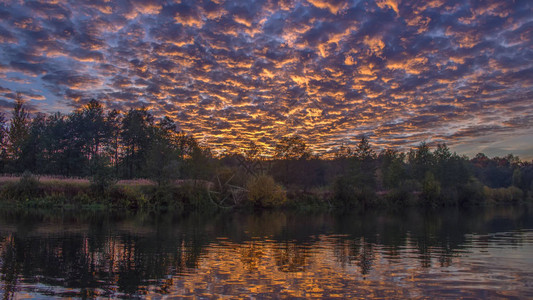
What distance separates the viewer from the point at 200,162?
183ft

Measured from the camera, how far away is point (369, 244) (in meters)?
18.1

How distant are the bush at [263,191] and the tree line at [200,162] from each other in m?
0.19

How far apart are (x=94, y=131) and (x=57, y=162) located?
9748 mm

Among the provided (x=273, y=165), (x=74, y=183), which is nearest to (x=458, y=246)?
(x=74, y=183)

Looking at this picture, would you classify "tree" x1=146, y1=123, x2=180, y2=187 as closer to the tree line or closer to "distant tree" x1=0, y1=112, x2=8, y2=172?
the tree line

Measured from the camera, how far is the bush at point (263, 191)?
53.4 meters

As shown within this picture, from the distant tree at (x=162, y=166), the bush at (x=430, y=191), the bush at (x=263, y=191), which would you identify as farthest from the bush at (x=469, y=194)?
the distant tree at (x=162, y=166)

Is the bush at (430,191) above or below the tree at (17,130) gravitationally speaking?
below

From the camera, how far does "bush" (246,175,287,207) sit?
53388mm

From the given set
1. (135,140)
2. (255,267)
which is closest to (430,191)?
(135,140)

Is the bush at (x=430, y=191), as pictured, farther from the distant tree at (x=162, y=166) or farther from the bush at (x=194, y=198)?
the distant tree at (x=162, y=166)

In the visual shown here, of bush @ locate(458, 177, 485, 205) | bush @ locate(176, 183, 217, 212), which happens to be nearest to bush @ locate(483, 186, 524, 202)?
bush @ locate(458, 177, 485, 205)

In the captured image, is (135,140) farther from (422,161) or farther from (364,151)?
(422,161)

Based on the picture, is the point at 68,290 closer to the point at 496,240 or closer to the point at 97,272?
the point at 97,272
